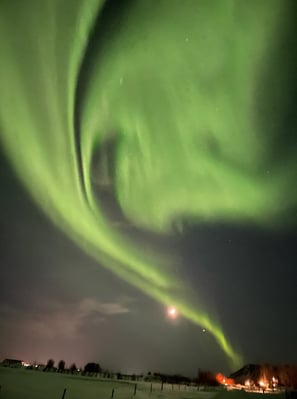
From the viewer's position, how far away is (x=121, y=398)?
48.4 meters

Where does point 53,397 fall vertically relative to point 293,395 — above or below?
below

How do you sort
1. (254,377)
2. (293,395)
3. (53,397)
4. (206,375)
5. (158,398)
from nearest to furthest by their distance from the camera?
(53,397), (158,398), (293,395), (254,377), (206,375)

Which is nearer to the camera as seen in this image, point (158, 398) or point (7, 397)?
point (7, 397)

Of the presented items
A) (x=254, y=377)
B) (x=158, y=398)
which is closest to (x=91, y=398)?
(x=158, y=398)

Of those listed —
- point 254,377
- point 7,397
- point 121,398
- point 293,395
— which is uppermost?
point 254,377

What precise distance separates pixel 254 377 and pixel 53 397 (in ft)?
425

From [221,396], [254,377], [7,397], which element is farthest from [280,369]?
[7,397]

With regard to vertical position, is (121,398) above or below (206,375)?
below

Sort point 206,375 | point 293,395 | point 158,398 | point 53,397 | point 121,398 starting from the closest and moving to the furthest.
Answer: point 53,397 < point 121,398 < point 158,398 < point 293,395 < point 206,375

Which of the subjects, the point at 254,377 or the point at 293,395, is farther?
the point at 254,377

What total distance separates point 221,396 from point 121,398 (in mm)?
16579

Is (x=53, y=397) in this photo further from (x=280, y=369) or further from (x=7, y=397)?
(x=280, y=369)

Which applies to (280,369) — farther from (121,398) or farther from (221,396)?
(121,398)

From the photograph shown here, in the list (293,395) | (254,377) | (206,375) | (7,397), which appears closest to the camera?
(7,397)
